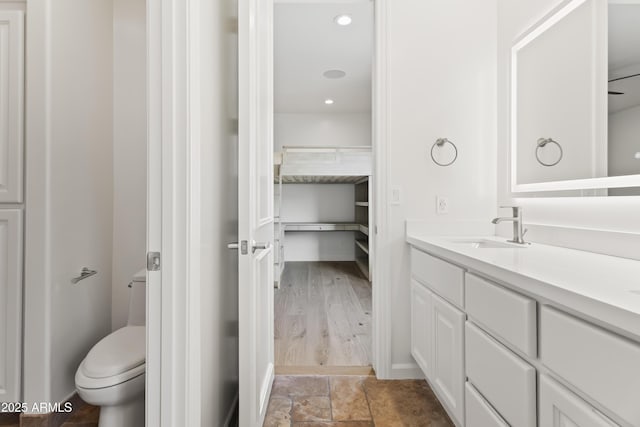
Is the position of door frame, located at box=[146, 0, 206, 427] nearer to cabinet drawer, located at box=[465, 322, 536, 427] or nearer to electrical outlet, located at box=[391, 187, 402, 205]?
cabinet drawer, located at box=[465, 322, 536, 427]

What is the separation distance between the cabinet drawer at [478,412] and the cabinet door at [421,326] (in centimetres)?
39

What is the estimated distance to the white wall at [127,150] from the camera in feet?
6.34

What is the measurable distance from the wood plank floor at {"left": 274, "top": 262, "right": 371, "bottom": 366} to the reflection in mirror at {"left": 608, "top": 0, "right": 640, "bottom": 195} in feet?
5.63

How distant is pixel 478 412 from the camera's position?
1.11m

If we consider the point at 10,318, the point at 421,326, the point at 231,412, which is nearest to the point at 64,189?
the point at 10,318

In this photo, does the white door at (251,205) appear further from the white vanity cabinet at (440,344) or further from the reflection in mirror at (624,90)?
the reflection in mirror at (624,90)

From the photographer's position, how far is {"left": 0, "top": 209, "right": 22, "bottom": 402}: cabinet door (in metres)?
1.46

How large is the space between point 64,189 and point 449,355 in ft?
6.51

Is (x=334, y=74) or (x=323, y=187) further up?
(x=334, y=74)

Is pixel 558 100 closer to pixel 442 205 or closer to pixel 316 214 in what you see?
pixel 442 205

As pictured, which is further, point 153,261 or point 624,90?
point 624,90

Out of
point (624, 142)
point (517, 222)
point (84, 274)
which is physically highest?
point (624, 142)

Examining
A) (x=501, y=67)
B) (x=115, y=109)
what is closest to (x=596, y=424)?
(x=501, y=67)

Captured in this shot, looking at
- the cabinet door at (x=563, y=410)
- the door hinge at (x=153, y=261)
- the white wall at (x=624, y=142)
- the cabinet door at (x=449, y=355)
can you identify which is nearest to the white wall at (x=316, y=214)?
the cabinet door at (x=449, y=355)
